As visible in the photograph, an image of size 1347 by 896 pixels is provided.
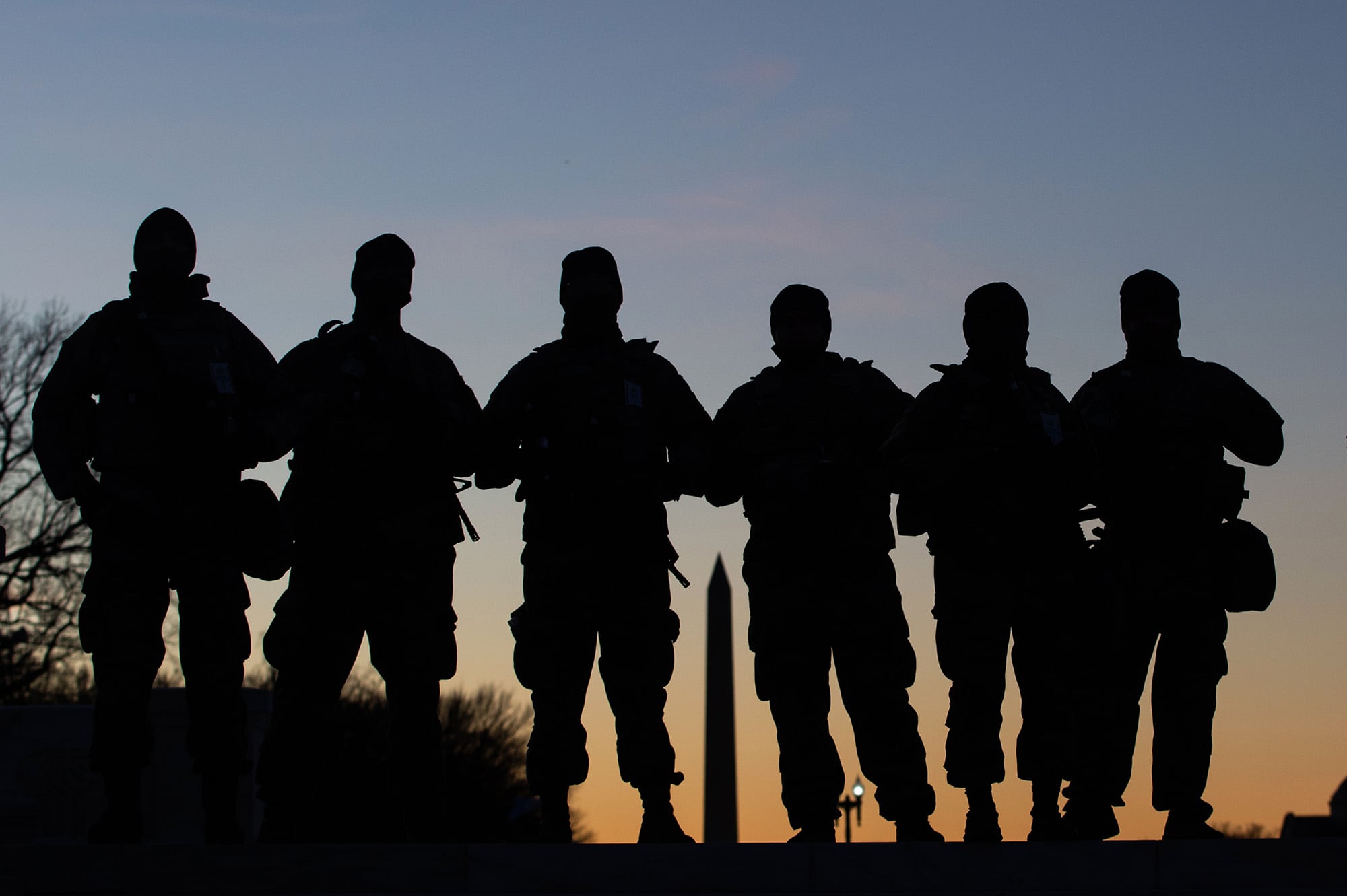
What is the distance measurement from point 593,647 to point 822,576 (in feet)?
3.43

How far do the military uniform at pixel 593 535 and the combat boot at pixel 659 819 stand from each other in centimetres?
5

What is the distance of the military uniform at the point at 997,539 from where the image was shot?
6.87 meters

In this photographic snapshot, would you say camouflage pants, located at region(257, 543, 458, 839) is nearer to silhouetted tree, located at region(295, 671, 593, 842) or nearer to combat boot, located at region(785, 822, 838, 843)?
combat boot, located at region(785, 822, 838, 843)

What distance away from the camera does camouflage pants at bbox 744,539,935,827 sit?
7109 mm

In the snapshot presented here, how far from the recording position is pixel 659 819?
708 cm

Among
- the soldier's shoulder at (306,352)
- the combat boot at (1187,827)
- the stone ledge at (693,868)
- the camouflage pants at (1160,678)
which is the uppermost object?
the soldier's shoulder at (306,352)

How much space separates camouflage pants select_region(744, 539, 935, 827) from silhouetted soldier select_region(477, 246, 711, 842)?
1.49 ft

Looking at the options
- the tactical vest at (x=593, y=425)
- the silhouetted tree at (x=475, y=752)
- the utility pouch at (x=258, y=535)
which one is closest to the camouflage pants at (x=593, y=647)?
the tactical vest at (x=593, y=425)

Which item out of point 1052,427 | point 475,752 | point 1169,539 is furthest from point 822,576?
point 475,752

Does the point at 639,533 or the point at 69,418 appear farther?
the point at 639,533

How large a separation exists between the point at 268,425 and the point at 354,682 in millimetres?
42600

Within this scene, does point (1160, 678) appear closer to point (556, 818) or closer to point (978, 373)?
point (978, 373)

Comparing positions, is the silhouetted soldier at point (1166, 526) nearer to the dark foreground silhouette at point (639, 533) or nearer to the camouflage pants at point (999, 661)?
the dark foreground silhouette at point (639, 533)

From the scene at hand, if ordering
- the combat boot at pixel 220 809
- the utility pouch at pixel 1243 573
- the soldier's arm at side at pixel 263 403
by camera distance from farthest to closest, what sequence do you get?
the utility pouch at pixel 1243 573 → the soldier's arm at side at pixel 263 403 → the combat boot at pixel 220 809
